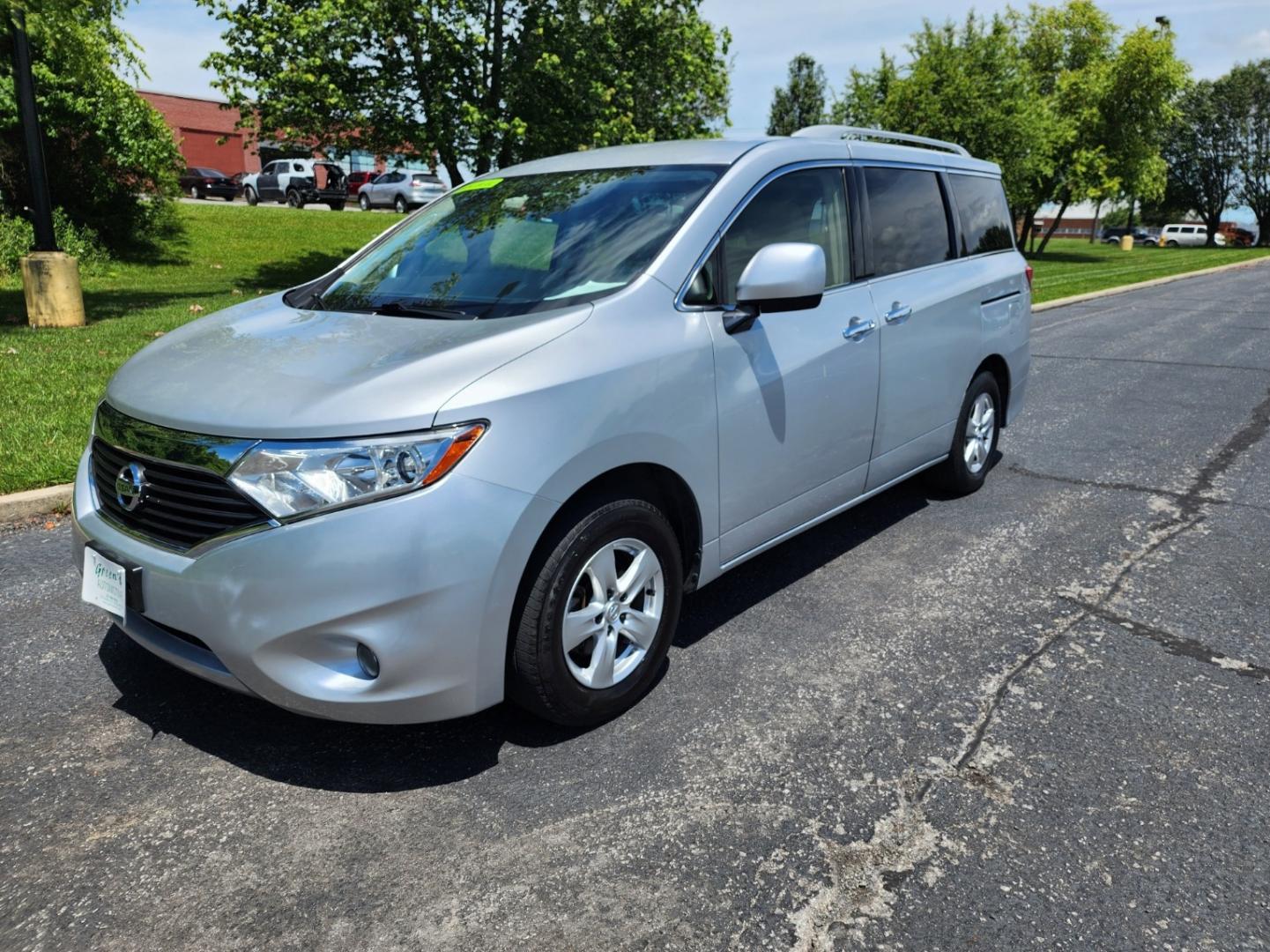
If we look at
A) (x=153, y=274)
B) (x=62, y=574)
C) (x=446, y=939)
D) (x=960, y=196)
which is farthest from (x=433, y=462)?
(x=153, y=274)

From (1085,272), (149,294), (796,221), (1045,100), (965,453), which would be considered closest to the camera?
(796,221)

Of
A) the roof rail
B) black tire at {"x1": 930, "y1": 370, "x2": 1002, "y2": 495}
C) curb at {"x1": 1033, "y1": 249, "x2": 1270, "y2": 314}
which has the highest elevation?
the roof rail

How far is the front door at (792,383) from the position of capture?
346 centimetres

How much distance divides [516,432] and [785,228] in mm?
1703

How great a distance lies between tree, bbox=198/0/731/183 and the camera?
48.5 ft

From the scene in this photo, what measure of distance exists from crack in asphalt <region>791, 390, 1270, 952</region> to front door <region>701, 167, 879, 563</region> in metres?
1.00

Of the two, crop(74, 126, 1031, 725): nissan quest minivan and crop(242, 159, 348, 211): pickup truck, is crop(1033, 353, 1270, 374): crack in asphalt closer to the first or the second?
crop(74, 126, 1031, 725): nissan quest minivan

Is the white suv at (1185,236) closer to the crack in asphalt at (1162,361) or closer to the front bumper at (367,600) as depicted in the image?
the crack in asphalt at (1162,361)

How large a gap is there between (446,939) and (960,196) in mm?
4480

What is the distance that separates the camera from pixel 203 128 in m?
52.0

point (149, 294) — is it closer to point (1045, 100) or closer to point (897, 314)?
point (897, 314)

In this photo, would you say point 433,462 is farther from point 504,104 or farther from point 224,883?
point 504,104

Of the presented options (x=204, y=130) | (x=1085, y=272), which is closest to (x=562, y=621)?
(x=1085, y=272)

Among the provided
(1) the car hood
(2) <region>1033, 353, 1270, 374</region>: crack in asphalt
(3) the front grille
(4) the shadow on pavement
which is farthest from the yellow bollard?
(2) <region>1033, 353, 1270, 374</region>: crack in asphalt
